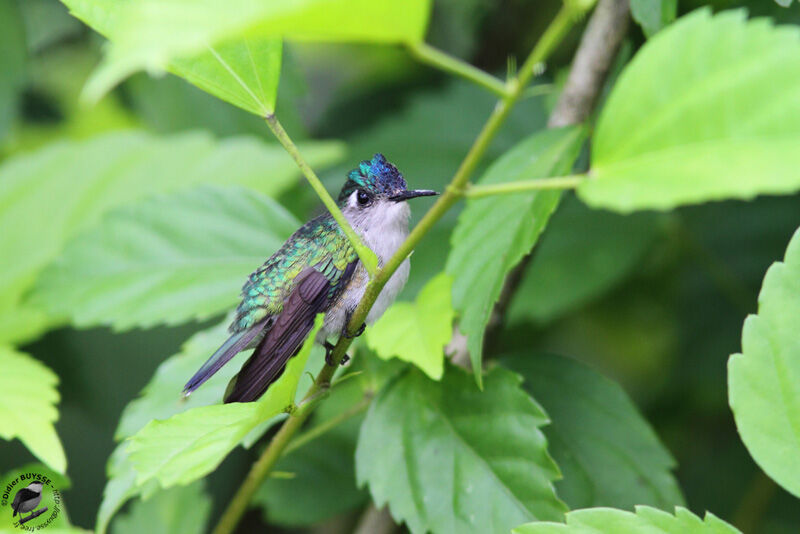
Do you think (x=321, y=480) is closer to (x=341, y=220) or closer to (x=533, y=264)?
(x=533, y=264)

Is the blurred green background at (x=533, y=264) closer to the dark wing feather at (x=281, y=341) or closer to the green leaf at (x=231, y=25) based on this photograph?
the dark wing feather at (x=281, y=341)

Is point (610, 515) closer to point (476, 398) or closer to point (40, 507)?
point (476, 398)

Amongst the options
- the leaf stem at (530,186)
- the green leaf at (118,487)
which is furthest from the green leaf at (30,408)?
the leaf stem at (530,186)

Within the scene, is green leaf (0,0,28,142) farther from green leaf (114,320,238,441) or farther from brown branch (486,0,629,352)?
brown branch (486,0,629,352)

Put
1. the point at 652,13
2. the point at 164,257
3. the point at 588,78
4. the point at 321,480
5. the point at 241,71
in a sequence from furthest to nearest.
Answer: the point at 321,480
the point at 164,257
the point at 588,78
the point at 652,13
the point at 241,71

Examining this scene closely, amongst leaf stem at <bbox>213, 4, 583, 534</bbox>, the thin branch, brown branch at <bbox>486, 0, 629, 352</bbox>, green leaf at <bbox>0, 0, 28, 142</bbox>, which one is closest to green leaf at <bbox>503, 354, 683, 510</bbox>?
brown branch at <bbox>486, 0, 629, 352</bbox>

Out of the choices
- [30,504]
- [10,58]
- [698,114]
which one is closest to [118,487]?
[30,504]

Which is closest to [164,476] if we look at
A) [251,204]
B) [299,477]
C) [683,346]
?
[251,204]
